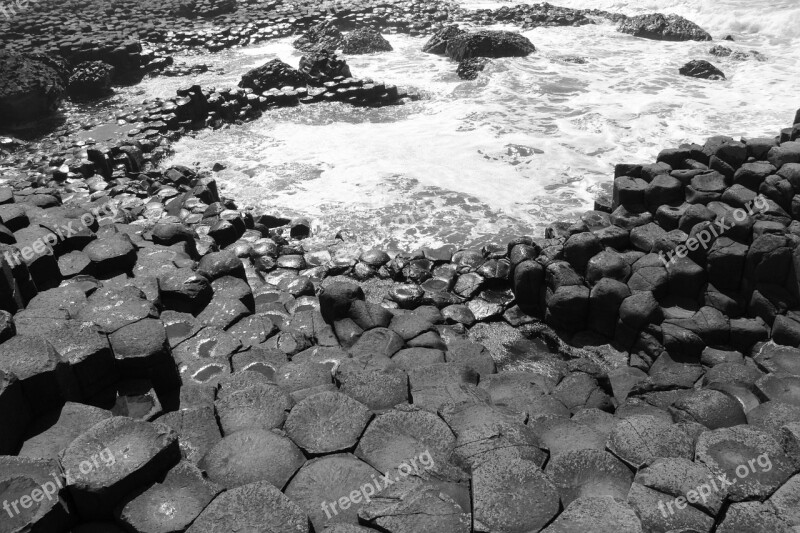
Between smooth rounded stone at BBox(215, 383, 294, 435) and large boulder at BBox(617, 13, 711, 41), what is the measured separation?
22505mm

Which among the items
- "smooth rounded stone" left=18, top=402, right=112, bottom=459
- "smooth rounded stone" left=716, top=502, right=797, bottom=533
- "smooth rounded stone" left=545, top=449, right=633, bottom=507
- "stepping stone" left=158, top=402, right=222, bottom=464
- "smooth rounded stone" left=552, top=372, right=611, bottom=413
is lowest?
"smooth rounded stone" left=552, top=372, right=611, bottom=413

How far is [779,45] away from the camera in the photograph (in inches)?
822

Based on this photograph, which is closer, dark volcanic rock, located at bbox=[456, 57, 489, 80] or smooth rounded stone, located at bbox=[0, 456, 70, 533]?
smooth rounded stone, located at bbox=[0, 456, 70, 533]

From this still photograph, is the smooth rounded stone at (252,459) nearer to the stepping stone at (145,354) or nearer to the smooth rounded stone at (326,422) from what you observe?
the smooth rounded stone at (326,422)

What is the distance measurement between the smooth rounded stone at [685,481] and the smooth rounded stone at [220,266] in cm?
626

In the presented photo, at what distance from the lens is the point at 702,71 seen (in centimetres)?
1816

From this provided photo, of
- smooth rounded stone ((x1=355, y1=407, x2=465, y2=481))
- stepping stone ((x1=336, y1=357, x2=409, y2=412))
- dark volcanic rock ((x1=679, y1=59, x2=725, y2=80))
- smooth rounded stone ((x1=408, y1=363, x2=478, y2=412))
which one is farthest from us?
dark volcanic rock ((x1=679, y1=59, x2=725, y2=80))

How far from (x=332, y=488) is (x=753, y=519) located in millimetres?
2870

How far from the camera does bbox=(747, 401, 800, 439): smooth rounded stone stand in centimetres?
515

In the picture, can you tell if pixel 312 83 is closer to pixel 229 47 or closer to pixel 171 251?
pixel 229 47

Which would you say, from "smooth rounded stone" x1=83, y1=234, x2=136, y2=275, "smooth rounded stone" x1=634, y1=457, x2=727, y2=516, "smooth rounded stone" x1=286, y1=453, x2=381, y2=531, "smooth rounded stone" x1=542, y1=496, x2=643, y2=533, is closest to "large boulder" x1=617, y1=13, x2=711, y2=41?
"smooth rounded stone" x1=83, y1=234, x2=136, y2=275

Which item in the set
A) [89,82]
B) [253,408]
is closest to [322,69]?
[89,82]

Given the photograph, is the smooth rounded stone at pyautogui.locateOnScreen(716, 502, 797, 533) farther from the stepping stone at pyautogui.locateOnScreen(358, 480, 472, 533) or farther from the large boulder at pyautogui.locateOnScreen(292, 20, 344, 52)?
the large boulder at pyautogui.locateOnScreen(292, 20, 344, 52)

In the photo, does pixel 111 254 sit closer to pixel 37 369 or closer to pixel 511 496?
pixel 37 369
